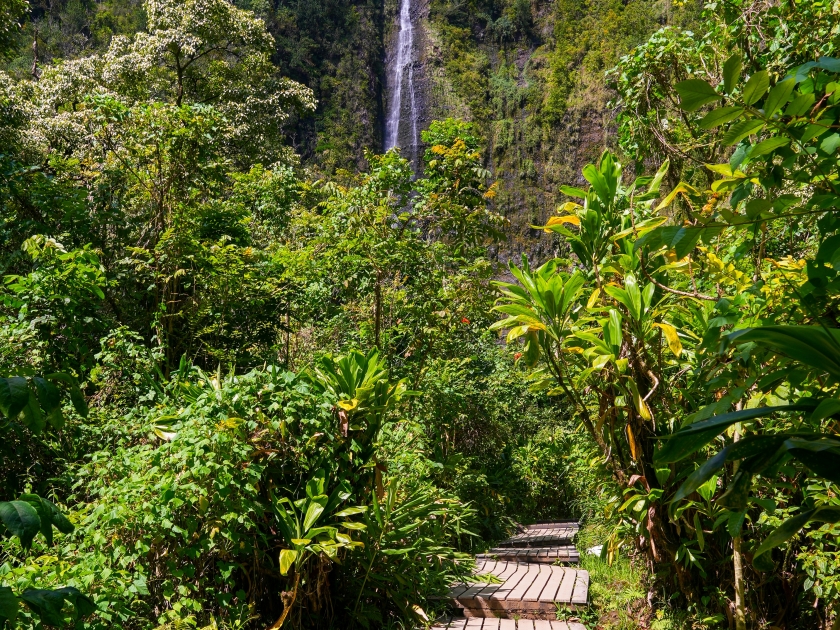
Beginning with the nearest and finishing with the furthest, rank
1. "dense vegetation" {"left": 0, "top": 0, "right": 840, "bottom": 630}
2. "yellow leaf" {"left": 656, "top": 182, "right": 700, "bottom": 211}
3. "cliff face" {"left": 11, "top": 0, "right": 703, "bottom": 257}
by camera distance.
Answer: "dense vegetation" {"left": 0, "top": 0, "right": 840, "bottom": 630} < "yellow leaf" {"left": 656, "top": 182, "right": 700, "bottom": 211} < "cliff face" {"left": 11, "top": 0, "right": 703, "bottom": 257}

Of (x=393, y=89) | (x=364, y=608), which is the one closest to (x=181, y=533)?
(x=364, y=608)

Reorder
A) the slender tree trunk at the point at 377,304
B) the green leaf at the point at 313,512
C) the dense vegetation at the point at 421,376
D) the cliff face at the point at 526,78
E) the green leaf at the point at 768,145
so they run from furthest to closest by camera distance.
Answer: the cliff face at the point at 526,78 < the slender tree trunk at the point at 377,304 < the green leaf at the point at 313,512 < the dense vegetation at the point at 421,376 < the green leaf at the point at 768,145

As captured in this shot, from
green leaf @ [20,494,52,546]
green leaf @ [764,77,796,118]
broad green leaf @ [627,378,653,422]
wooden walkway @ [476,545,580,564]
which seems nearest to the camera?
green leaf @ [20,494,52,546]

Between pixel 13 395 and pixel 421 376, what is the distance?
4740 millimetres

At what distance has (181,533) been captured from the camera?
7.68 feet

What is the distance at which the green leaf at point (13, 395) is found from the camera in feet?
3.04

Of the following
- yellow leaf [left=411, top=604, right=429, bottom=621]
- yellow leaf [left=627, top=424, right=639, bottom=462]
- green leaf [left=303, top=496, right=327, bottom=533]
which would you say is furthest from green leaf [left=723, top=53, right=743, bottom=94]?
yellow leaf [left=411, top=604, right=429, bottom=621]

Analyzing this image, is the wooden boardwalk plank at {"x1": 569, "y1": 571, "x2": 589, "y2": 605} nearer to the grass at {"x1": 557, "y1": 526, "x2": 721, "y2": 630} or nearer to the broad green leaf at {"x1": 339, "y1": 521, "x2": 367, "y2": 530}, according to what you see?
the grass at {"x1": 557, "y1": 526, "x2": 721, "y2": 630}

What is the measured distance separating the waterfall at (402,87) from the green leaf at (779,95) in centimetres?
2301

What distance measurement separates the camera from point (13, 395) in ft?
3.10

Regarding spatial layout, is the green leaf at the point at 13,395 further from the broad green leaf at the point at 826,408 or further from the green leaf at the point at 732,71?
the green leaf at the point at 732,71

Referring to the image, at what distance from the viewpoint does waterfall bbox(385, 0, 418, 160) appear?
24.7 m

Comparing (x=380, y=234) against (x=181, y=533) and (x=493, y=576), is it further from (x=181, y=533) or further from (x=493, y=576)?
(x=181, y=533)

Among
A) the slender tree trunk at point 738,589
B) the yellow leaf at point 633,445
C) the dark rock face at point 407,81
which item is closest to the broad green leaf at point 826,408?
the slender tree trunk at point 738,589
